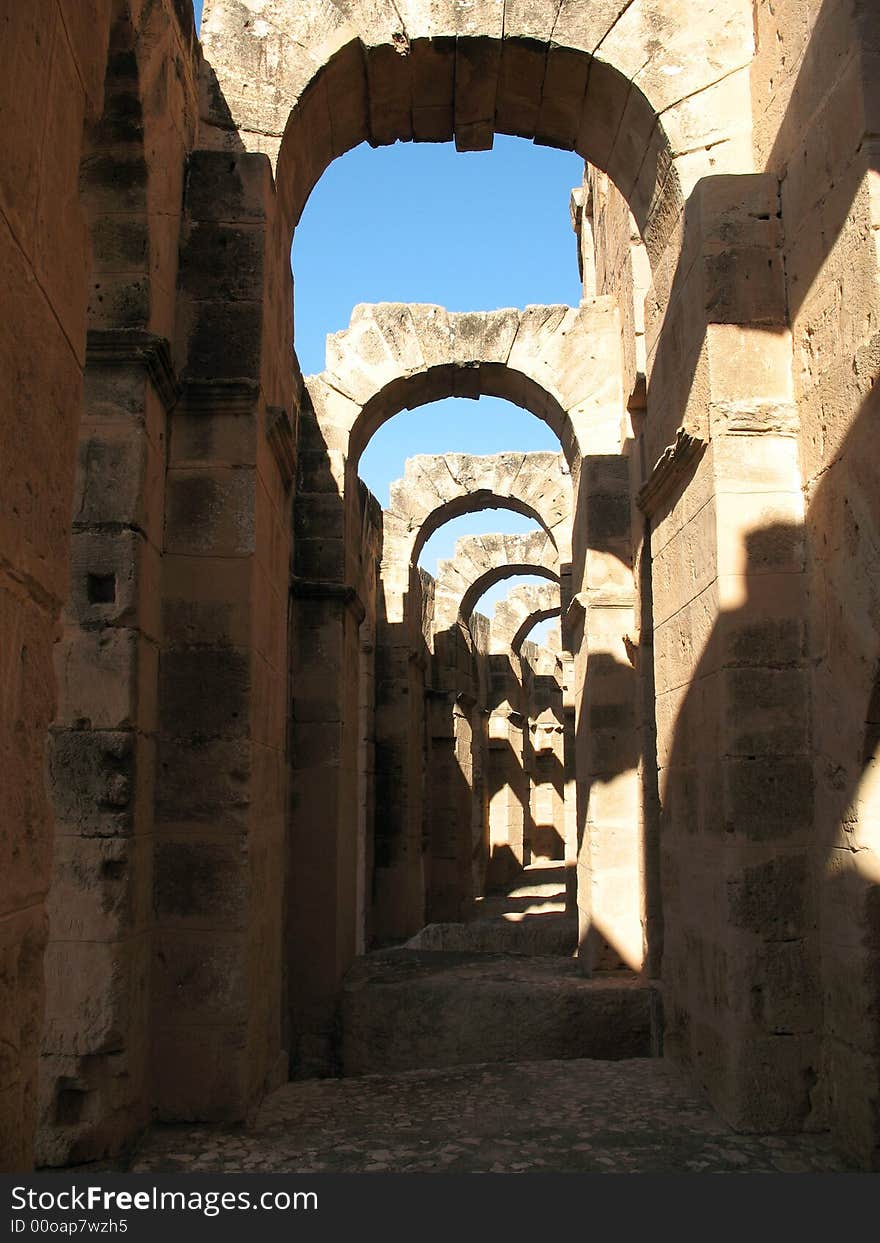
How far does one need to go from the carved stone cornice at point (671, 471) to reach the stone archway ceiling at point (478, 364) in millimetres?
3138

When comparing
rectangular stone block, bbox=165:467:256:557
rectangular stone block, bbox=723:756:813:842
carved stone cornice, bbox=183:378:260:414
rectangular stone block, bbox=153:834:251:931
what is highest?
carved stone cornice, bbox=183:378:260:414

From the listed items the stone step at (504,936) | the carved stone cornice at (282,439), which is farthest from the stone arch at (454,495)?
the carved stone cornice at (282,439)

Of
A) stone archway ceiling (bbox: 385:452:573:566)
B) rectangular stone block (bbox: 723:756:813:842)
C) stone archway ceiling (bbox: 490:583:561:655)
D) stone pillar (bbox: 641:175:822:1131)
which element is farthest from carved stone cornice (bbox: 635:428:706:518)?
stone archway ceiling (bbox: 490:583:561:655)

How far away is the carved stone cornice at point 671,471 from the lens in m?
4.81

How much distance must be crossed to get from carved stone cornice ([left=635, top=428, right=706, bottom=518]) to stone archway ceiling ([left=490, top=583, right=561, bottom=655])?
14891 mm

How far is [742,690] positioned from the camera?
438 centimetres

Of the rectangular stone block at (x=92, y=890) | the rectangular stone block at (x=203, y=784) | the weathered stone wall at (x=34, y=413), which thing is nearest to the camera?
the weathered stone wall at (x=34, y=413)

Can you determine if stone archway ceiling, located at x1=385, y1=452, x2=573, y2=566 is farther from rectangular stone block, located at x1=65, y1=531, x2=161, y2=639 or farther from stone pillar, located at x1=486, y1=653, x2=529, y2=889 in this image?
rectangular stone block, located at x1=65, y1=531, x2=161, y2=639

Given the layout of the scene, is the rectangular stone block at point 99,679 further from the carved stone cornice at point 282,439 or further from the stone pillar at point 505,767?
the stone pillar at point 505,767

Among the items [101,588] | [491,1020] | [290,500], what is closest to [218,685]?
[101,588]

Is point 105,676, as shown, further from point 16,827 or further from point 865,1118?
point 865,1118

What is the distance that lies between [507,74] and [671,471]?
8.49 ft

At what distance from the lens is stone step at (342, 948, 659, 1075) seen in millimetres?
6613

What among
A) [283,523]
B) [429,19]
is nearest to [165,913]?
[283,523]
